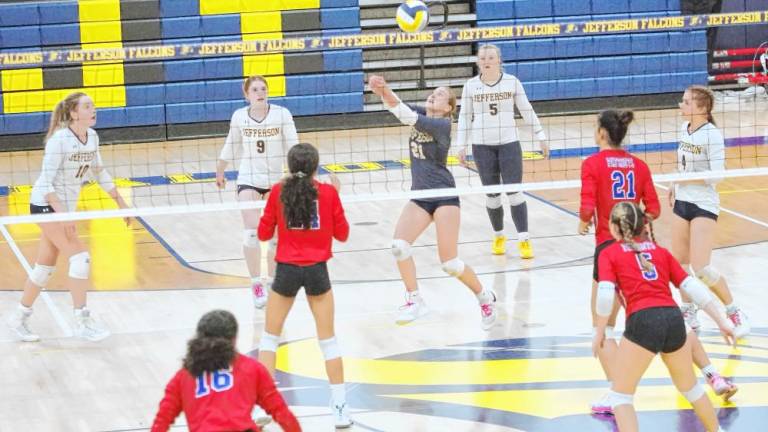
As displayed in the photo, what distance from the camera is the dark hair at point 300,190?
7.34 metres

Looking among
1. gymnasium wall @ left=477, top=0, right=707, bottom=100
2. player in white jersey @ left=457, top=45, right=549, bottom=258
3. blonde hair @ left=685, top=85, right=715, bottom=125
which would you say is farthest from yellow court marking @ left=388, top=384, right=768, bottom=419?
gymnasium wall @ left=477, top=0, right=707, bottom=100

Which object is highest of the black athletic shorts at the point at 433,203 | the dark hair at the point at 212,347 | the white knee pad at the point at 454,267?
the black athletic shorts at the point at 433,203

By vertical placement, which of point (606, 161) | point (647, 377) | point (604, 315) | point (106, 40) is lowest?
point (647, 377)

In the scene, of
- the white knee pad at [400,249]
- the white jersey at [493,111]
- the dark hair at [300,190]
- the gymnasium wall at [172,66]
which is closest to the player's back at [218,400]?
the dark hair at [300,190]

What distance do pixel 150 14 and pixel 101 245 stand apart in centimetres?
712

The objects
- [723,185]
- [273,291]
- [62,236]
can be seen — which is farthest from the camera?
[723,185]

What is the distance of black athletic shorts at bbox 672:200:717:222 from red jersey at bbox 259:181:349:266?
279cm

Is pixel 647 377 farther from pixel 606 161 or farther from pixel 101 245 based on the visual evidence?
pixel 101 245

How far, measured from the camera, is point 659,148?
17234mm

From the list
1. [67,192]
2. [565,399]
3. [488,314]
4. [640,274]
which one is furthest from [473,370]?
[67,192]

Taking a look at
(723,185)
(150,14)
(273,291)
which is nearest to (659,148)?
(723,185)

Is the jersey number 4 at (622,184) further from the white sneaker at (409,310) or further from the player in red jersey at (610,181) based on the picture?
the white sneaker at (409,310)

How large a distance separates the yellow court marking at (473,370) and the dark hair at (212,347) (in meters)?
3.07

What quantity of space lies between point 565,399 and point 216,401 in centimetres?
320
